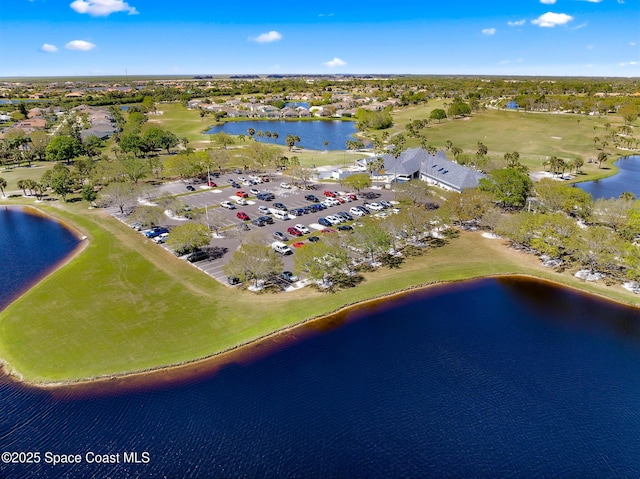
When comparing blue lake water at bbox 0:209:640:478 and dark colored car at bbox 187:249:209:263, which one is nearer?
blue lake water at bbox 0:209:640:478

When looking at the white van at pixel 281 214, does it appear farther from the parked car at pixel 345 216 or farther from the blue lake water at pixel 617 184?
the blue lake water at pixel 617 184

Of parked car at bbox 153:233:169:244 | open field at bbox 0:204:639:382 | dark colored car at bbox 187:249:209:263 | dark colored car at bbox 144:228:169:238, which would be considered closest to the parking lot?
dark colored car at bbox 187:249:209:263

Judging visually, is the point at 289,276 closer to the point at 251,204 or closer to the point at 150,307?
the point at 150,307

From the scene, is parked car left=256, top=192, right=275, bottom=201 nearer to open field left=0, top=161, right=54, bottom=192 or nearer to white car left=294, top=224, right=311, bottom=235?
white car left=294, top=224, right=311, bottom=235

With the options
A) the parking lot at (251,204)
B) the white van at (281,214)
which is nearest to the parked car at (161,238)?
the parking lot at (251,204)

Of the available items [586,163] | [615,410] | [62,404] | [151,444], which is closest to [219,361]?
[151,444]

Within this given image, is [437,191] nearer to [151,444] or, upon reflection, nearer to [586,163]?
[586,163]
